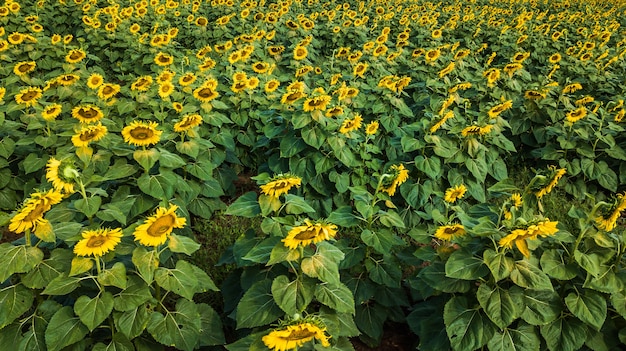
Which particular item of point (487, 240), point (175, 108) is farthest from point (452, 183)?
point (175, 108)

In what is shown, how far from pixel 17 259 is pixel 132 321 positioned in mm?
593

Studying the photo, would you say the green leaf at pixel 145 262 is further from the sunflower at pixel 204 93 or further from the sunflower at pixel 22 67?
the sunflower at pixel 22 67

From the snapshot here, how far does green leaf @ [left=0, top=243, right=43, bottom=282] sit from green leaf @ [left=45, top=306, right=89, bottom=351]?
0.88 ft

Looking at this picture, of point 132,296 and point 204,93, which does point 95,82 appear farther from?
point 132,296

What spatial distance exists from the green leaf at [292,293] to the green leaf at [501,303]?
92 cm

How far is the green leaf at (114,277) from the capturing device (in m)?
2.19

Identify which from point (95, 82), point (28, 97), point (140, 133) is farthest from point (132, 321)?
point (95, 82)

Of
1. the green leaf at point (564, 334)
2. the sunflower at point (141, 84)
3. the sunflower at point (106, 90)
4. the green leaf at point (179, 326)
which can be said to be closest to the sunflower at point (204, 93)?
the sunflower at point (141, 84)

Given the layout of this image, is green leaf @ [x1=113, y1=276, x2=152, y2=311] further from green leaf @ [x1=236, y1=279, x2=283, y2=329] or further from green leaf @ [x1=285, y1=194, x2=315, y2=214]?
green leaf @ [x1=285, y1=194, x2=315, y2=214]

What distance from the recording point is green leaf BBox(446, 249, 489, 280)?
2.48 meters

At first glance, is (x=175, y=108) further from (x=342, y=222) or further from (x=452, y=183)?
(x=452, y=183)

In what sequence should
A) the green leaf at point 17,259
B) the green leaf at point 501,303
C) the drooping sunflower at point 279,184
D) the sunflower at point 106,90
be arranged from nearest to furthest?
the green leaf at point 17,259, the green leaf at point 501,303, the drooping sunflower at point 279,184, the sunflower at point 106,90

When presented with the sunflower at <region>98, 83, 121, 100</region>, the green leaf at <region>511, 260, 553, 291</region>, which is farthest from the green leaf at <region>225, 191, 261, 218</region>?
the sunflower at <region>98, 83, 121, 100</region>

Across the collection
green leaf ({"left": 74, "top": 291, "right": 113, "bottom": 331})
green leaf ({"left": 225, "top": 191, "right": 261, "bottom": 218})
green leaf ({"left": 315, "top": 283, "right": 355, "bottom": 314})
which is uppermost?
green leaf ({"left": 225, "top": 191, "right": 261, "bottom": 218})
